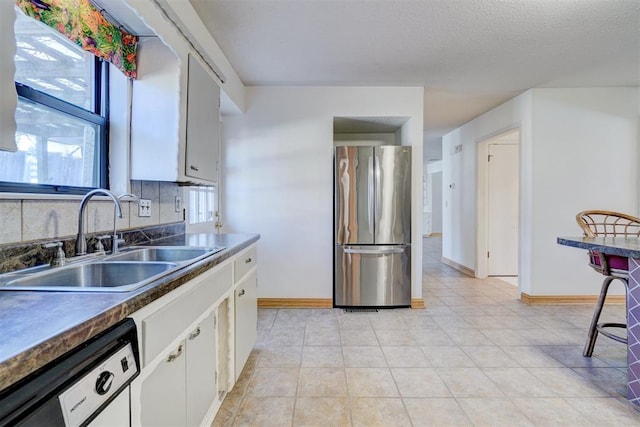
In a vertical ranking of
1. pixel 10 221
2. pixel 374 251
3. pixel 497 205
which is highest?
pixel 497 205

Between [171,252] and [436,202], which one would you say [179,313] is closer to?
[171,252]

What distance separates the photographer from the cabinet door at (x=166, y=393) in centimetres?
90

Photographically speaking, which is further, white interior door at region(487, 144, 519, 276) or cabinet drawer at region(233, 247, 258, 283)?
white interior door at region(487, 144, 519, 276)

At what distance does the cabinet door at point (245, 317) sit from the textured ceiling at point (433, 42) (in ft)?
5.86

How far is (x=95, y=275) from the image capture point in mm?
1293

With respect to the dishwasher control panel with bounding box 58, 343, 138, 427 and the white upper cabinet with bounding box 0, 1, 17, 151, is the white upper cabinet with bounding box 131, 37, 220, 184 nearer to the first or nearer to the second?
the white upper cabinet with bounding box 0, 1, 17, 151

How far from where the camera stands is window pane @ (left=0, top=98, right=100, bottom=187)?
3.90ft

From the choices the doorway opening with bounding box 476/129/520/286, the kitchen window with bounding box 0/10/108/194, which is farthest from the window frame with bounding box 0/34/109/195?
the doorway opening with bounding box 476/129/520/286

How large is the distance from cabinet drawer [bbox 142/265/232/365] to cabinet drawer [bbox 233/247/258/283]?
0.69 feet

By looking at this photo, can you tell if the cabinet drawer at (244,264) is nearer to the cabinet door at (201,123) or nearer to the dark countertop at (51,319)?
the cabinet door at (201,123)

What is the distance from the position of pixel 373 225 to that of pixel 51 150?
8.59 ft

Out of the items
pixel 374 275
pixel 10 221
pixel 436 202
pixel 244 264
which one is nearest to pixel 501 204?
pixel 374 275

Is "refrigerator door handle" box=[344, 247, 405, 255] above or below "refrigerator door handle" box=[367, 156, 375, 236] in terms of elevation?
below

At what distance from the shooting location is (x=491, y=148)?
4598 mm
